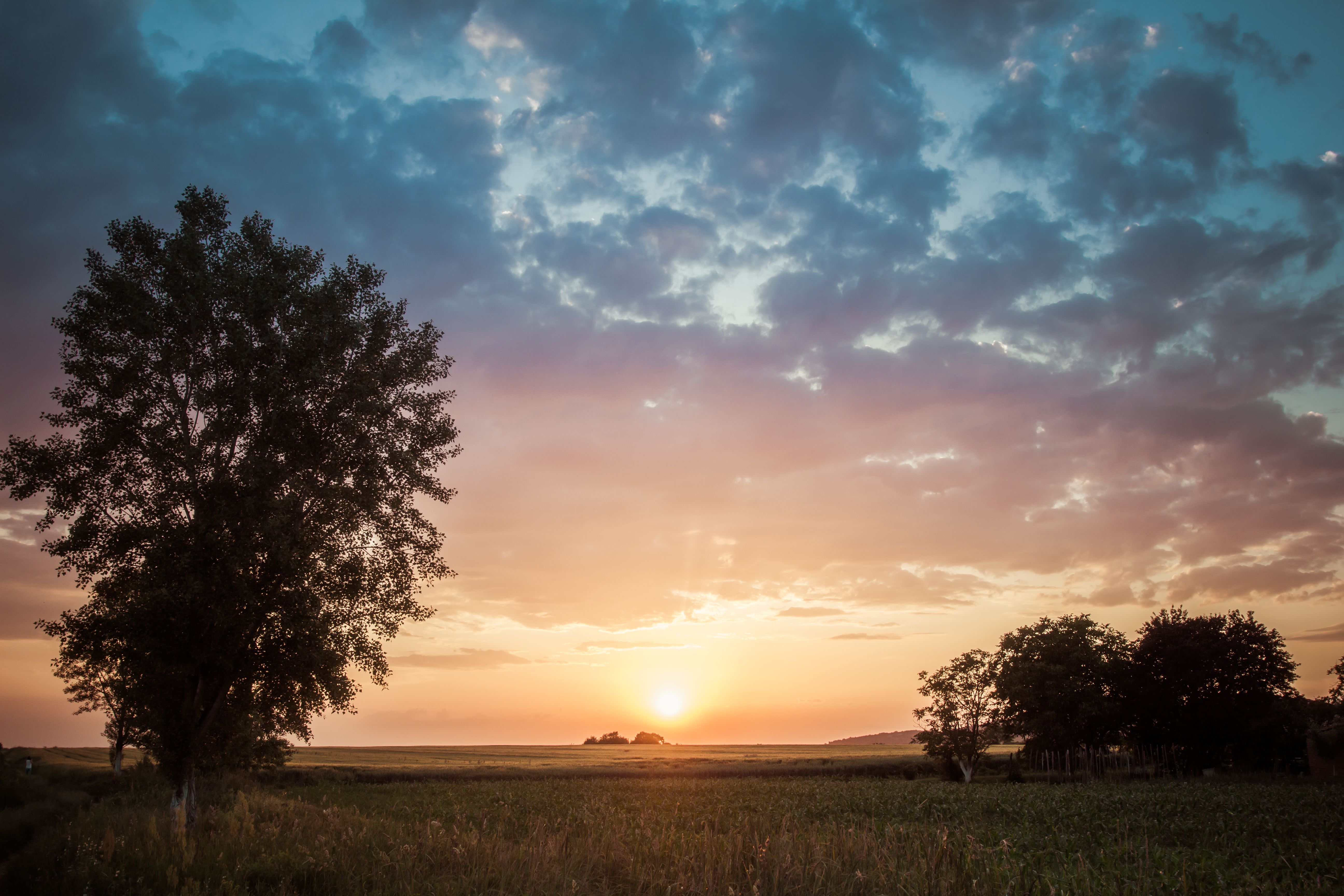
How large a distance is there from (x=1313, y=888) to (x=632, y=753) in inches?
4577

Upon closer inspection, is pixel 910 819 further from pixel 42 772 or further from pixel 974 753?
pixel 42 772

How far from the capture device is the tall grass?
38.5 feet

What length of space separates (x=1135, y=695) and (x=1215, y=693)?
6.14m

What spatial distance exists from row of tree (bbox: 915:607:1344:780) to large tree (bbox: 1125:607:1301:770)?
0.08m

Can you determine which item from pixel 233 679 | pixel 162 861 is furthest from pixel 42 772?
pixel 162 861

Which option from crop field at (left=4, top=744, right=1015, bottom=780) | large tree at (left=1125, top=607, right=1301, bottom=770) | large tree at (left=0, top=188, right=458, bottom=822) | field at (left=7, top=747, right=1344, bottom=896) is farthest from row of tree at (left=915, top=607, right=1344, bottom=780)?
large tree at (left=0, top=188, right=458, bottom=822)

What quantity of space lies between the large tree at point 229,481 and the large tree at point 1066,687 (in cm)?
5910

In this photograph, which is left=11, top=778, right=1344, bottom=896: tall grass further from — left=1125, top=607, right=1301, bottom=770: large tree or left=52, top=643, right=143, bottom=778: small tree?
left=1125, top=607, right=1301, bottom=770: large tree

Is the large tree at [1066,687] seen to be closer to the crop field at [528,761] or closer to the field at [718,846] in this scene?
the crop field at [528,761]

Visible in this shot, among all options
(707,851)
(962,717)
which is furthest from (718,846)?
(962,717)

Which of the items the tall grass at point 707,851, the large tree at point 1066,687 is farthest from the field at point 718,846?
the large tree at point 1066,687

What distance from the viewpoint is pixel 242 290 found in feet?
74.7

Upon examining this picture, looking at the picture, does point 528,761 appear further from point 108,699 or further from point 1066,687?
point 1066,687

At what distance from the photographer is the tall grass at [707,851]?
11750 mm
